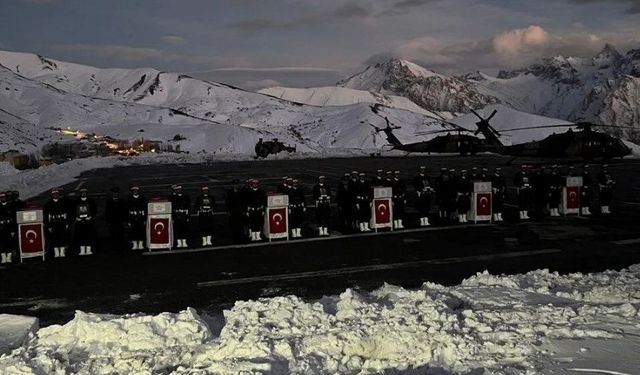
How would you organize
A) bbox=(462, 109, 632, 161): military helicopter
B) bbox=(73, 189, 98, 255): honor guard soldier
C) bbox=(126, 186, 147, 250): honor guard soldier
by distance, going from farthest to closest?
bbox=(462, 109, 632, 161): military helicopter < bbox=(126, 186, 147, 250): honor guard soldier < bbox=(73, 189, 98, 255): honor guard soldier

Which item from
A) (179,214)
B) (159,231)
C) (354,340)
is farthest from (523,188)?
(354,340)

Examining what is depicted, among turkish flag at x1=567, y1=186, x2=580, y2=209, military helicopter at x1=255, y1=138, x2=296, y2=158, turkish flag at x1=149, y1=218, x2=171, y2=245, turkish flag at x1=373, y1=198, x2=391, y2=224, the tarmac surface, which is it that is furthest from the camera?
military helicopter at x1=255, y1=138, x2=296, y2=158

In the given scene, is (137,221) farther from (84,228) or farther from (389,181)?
(389,181)

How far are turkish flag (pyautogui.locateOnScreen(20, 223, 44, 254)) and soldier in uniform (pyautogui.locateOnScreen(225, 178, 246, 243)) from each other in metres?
4.66

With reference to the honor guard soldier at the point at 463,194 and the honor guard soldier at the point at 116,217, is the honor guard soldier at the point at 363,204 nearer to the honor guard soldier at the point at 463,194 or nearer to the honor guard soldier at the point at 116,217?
the honor guard soldier at the point at 463,194

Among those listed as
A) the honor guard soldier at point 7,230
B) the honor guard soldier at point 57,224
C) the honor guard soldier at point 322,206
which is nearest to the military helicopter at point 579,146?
the honor guard soldier at point 322,206

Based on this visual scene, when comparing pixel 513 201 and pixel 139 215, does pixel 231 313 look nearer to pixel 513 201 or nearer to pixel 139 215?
pixel 139 215

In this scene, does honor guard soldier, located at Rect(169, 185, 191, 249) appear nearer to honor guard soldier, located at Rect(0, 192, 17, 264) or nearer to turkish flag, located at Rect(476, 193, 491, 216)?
honor guard soldier, located at Rect(0, 192, 17, 264)

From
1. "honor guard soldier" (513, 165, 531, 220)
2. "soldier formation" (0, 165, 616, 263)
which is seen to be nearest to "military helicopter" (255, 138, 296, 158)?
"soldier formation" (0, 165, 616, 263)

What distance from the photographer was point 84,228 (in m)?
14.2

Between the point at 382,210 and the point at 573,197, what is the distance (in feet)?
22.5

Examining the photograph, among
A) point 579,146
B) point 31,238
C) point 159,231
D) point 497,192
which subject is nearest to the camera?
point 31,238

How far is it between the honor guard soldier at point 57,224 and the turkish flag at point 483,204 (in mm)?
11464

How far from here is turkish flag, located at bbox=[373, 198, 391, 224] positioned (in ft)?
54.7
